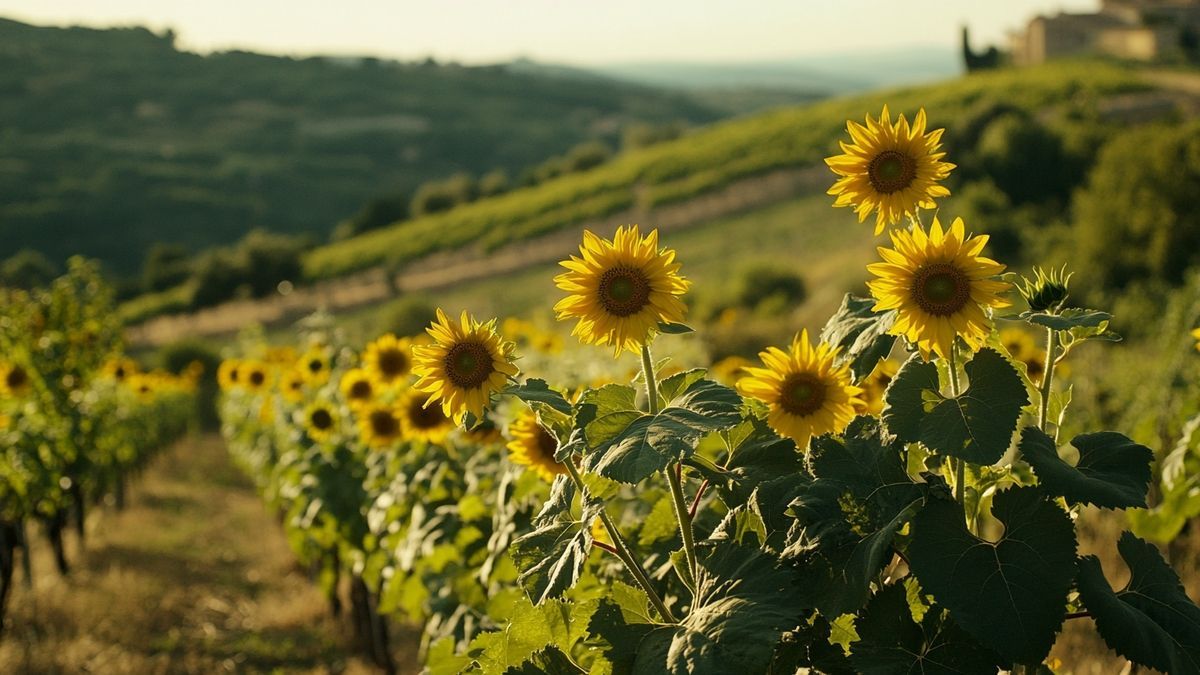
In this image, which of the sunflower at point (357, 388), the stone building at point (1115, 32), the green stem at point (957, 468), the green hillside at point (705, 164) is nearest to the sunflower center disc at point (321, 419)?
the sunflower at point (357, 388)

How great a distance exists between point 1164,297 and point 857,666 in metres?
26.8

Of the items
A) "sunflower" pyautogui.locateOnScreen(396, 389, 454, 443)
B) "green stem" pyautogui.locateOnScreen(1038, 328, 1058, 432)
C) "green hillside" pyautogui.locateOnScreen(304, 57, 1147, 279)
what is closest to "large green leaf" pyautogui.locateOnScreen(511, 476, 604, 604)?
"green stem" pyautogui.locateOnScreen(1038, 328, 1058, 432)

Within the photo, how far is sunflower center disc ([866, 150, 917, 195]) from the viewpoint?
2.58 metres

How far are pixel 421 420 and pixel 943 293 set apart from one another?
3055 mm

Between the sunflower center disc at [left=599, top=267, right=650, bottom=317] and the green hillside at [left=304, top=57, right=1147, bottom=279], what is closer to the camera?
the sunflower center disc at [left=599, top=267, right=650, bottom=317]

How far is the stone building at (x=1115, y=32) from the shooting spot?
72.1m

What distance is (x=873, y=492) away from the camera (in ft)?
7.11

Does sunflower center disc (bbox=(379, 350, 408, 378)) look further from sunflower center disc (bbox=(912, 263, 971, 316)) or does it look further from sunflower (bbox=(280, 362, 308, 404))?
sunflower center disc (bbox=(912, 263, 971, 316))

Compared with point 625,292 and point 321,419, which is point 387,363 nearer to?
point 321,419

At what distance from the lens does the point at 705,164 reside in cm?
5597

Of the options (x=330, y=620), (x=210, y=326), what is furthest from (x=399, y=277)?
(x=330, y=620)

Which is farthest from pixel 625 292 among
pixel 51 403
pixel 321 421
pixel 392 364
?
pixel 51 403

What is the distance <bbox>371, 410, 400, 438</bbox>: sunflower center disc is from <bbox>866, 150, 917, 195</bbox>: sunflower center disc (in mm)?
3516

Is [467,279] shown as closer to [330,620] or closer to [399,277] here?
[399,277]
